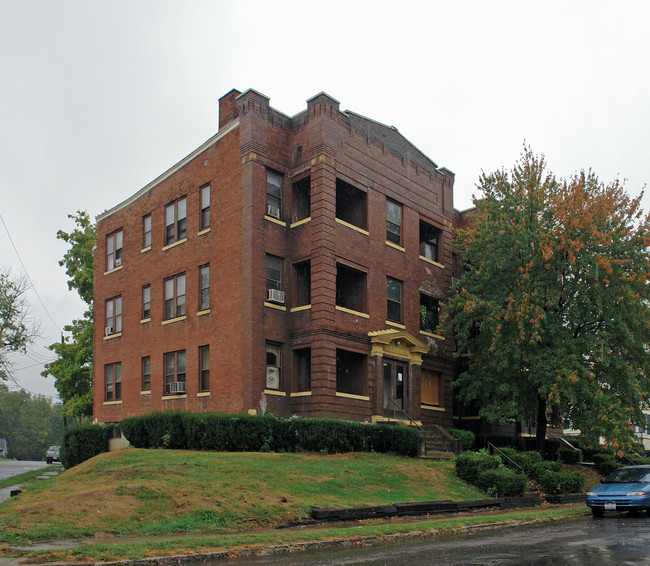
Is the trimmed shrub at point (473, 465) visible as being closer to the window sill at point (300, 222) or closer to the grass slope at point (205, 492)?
the grass slope at point (205, 492)

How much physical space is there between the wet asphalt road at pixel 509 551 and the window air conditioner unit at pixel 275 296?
45.9 feet

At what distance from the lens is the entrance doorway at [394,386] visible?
2945cm

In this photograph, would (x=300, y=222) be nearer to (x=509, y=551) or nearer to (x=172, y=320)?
(x=172, y=320)

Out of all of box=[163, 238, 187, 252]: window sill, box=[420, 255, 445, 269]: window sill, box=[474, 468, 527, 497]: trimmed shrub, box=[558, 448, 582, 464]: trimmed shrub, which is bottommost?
box=[558, 448, 582, 464]: trimmed shrub

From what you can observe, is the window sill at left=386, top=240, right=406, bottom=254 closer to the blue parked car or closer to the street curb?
the blue parked car

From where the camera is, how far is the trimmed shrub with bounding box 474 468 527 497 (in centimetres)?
2161

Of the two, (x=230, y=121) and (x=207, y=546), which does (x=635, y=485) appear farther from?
(x=230, y=121)

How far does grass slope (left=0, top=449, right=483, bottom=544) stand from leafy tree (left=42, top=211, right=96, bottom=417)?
21491 millimetres

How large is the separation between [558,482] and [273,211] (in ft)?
47.9

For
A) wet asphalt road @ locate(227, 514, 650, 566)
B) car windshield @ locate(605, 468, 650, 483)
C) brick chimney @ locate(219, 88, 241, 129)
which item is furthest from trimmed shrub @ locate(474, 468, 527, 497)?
Result: brick chimney @ locate(219, 88, 241, 129)

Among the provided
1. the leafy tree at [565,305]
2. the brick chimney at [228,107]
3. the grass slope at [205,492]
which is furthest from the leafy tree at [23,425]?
the grass slope at [205,492]

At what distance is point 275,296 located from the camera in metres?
27.1

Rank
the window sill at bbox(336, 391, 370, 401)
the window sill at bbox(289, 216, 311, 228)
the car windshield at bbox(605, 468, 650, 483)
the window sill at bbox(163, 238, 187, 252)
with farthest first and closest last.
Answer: the window sill at bbox(163, 238, 187, 252) → the window sill at bbox(289, 216, 311, 228) → the window sill at bbox(336, 391, 370, 401) → the car windshield at bbox(605, 468, 650, 483)

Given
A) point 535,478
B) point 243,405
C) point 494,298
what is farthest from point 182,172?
point 535,478
